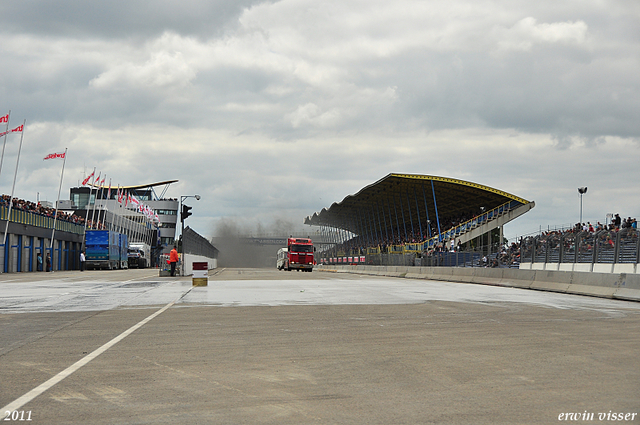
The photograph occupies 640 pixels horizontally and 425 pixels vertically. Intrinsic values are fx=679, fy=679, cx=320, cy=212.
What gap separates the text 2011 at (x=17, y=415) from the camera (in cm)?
521

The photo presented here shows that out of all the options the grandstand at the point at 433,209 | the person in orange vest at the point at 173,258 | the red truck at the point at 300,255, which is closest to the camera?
the person in orange vest at the point at 173,258

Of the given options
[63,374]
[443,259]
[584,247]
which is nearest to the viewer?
[63,374]

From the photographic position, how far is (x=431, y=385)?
6.54m

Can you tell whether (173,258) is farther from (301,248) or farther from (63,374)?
(63,374)

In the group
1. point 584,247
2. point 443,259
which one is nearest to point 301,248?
point 443,259

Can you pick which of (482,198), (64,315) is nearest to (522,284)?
(64,315)

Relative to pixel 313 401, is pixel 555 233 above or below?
above

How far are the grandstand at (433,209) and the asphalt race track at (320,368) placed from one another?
47621 millimetres

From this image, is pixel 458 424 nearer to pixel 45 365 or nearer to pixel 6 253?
pixel 45 365

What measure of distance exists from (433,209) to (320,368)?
85453 mm

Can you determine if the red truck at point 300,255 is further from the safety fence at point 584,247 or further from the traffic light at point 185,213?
the safety fence at point 584,247

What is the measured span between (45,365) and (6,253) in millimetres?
53110

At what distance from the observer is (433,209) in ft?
300

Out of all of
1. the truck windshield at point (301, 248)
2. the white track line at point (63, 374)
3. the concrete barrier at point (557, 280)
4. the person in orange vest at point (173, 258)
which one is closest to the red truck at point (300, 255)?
the truck windshield at point (301, 248)
